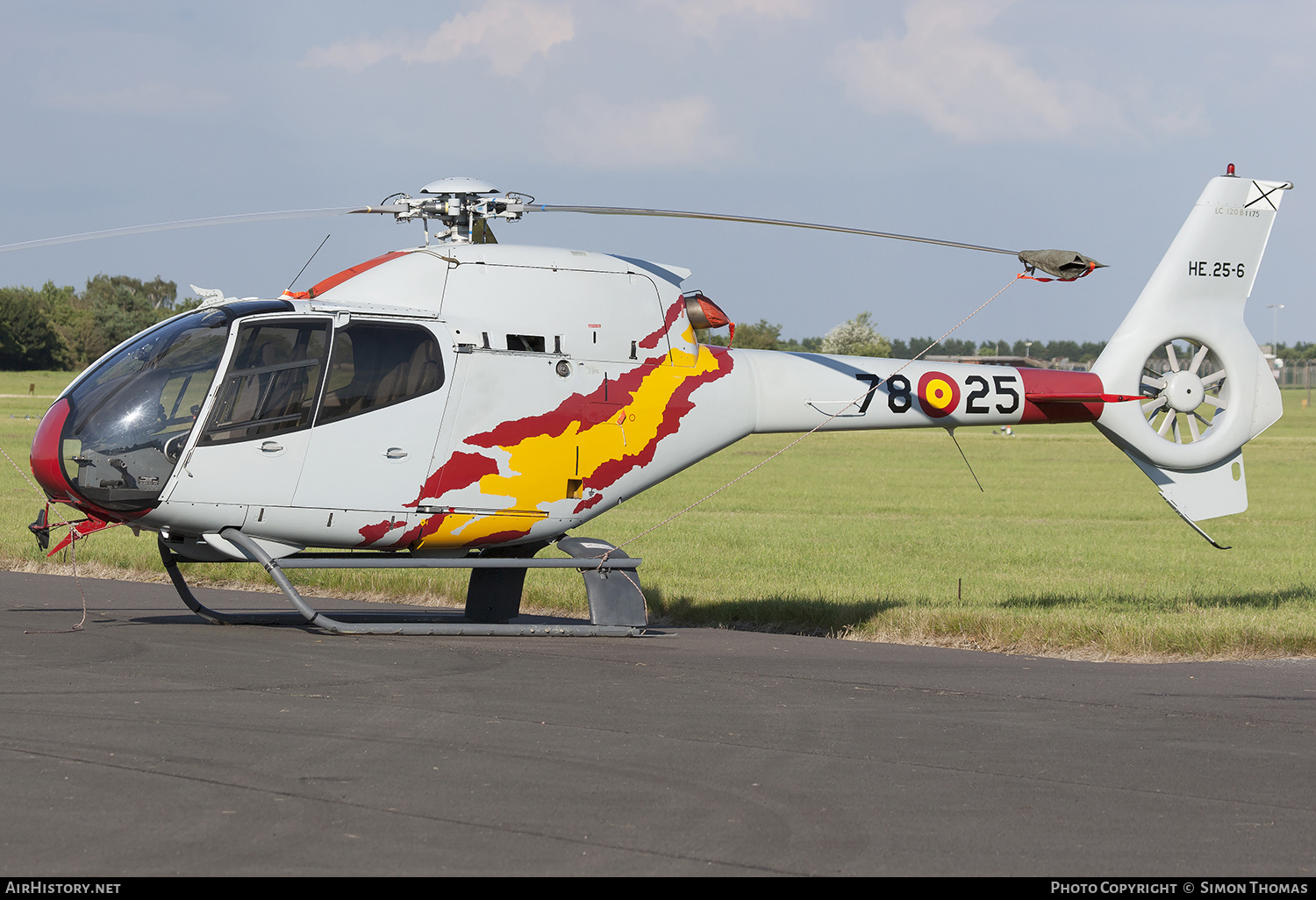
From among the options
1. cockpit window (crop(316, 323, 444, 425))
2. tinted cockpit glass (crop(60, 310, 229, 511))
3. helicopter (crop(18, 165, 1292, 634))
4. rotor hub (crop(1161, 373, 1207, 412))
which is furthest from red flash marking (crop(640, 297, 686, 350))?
rotor hub (crop(1161, 373, 1207, 412))

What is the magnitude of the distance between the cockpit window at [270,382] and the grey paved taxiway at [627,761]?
188cm

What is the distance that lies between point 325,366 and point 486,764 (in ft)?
17.8

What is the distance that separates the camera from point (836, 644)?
39.9ft

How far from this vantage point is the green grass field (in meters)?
13.1

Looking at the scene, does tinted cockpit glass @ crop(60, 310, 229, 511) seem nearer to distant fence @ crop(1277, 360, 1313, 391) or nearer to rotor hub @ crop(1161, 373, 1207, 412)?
rotor hub @ crop(1161, 373, 1207, 412)

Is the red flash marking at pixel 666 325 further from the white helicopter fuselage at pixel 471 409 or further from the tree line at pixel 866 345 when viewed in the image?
the tree line at pixel 866 345

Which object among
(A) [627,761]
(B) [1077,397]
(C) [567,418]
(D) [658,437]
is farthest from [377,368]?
(B) [1077,397]

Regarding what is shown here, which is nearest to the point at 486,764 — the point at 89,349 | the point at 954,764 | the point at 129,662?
the point at 954,764

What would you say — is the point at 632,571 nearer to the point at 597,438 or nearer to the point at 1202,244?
the point at 597,438

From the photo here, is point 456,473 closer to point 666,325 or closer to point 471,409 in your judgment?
point 471,409

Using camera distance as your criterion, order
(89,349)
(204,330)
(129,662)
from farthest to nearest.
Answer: (89,349)
(204,330)
(129,662)

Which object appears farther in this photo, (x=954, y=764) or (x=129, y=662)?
→ (x=129, y=662)

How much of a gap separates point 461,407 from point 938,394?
544cm

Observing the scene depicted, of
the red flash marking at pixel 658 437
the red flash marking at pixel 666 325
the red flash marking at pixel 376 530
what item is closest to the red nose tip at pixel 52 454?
the red flash marking at pixel 376 530
